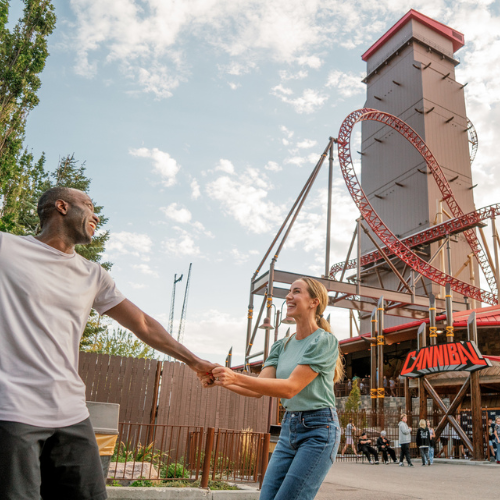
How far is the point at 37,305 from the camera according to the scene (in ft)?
6.77

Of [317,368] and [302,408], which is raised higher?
[317,368]

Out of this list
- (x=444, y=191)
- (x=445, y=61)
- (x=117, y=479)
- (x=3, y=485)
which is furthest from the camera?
(x=445, y=61)

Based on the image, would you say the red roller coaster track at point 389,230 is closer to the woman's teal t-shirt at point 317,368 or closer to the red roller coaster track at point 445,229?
the red roller coaster track at point 445,229

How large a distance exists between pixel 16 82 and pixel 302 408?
1589 cm

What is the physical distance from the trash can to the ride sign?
1457 cm

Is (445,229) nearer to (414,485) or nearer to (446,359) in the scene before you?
(446,359)

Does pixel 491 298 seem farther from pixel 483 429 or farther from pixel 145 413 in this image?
pixel 145 413

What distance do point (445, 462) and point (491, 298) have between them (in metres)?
20.3

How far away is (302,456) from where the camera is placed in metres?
2.56

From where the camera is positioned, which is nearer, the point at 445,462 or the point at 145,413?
the point at 145,413

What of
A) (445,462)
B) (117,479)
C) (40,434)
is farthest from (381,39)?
(40,434)

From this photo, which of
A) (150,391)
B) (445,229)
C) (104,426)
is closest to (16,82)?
(150,391)

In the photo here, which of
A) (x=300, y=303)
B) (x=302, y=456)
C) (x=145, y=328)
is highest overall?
(x=300, y=303)

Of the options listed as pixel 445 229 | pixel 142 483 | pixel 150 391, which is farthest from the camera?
pixel 445 229
